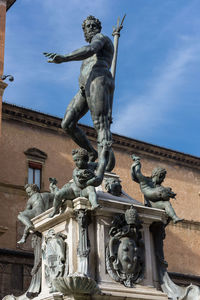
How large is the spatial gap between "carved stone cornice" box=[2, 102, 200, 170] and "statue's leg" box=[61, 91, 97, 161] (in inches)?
753

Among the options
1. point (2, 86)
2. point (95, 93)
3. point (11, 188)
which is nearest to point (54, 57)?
point (95, 93)

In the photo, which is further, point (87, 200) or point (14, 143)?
point (14, 143)

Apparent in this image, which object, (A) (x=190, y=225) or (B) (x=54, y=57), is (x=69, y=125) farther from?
(A) (x=190, y=225)

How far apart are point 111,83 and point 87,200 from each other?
194cm

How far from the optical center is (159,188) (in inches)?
A: 291

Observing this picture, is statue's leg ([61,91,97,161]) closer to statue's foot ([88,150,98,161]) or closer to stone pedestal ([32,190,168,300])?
statue's foot ([88,150,98,161])

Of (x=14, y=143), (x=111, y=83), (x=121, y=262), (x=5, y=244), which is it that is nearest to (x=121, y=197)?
(x=121, y=262)

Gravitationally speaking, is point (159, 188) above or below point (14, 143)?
below

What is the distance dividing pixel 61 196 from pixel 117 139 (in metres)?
23.4

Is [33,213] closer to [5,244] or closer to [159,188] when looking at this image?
[159,188]

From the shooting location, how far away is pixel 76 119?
→ 7820mm

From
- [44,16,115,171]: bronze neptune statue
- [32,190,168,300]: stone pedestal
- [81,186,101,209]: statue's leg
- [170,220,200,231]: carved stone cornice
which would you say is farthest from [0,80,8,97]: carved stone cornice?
[81,186,101,209]: statue's leg

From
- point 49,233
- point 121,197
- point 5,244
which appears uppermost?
point 5,244

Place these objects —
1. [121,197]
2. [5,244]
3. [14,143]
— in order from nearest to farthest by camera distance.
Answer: [121,197]
[5,244]
[14,143]
